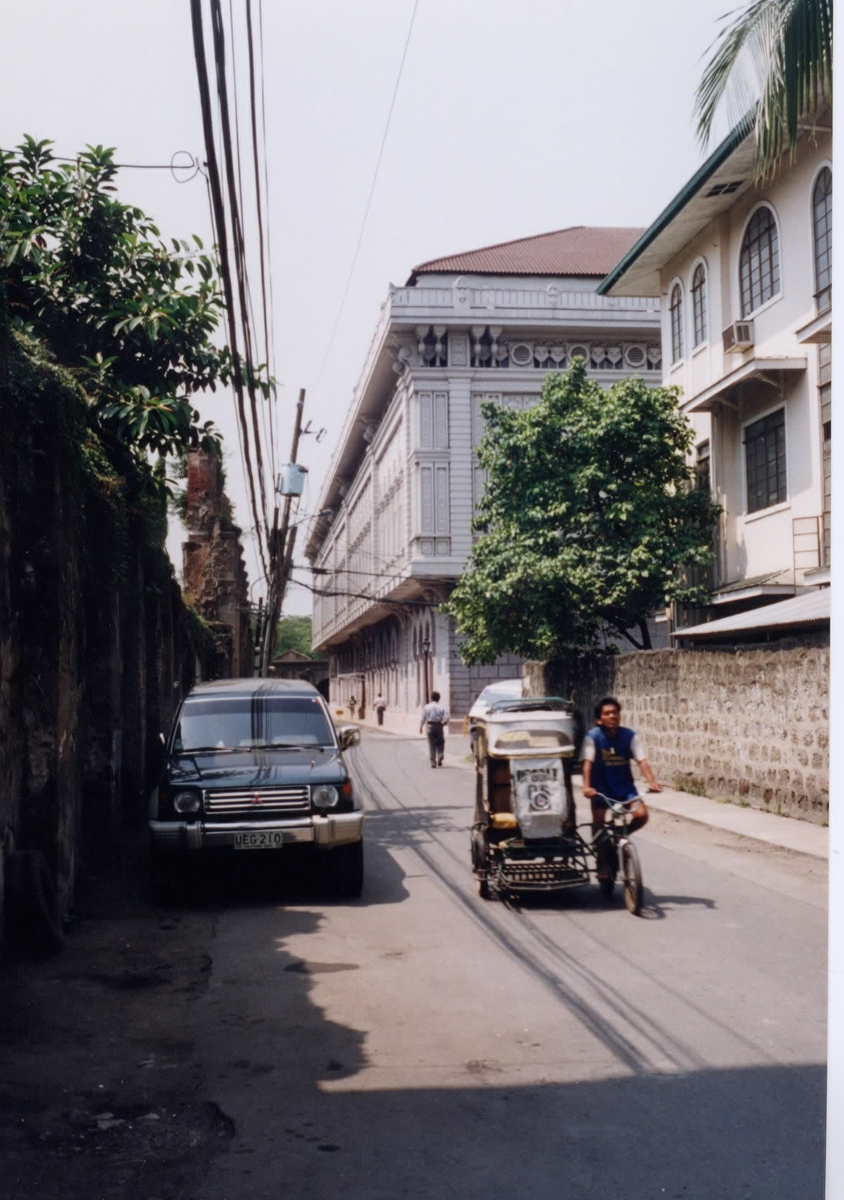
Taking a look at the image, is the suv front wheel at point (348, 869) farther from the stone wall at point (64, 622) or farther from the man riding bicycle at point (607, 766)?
the stone wall at point (64, 622)

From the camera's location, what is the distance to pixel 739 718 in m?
18.1

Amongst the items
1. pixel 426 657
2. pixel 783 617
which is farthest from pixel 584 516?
pixel 426 657

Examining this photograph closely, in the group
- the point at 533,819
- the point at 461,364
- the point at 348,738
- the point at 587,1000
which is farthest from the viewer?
the point at 461,364

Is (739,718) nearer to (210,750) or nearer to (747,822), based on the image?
(747,822)

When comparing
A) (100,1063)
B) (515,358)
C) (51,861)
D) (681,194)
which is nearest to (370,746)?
(515,358)

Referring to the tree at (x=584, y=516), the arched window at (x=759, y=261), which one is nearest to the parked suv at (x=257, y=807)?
the arched window at (x=759, y=261)

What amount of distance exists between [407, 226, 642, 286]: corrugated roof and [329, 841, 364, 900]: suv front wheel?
120 ft

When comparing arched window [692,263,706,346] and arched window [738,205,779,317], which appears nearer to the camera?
arched window [738,205,779,317]

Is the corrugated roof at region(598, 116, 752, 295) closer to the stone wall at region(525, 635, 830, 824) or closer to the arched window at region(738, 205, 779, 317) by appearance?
the arched window at region(738, 205, 779, 317)

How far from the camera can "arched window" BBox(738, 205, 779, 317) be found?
22.4 meters

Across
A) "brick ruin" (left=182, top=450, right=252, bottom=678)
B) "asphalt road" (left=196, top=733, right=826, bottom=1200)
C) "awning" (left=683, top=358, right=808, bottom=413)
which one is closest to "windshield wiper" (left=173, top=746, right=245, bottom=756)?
"asphalt road" (left=196, top=733, right=826, bottom=1200)

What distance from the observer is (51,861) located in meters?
9.03

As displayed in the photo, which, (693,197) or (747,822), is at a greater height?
(693,197)

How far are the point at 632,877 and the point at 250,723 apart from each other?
13.9 feet
